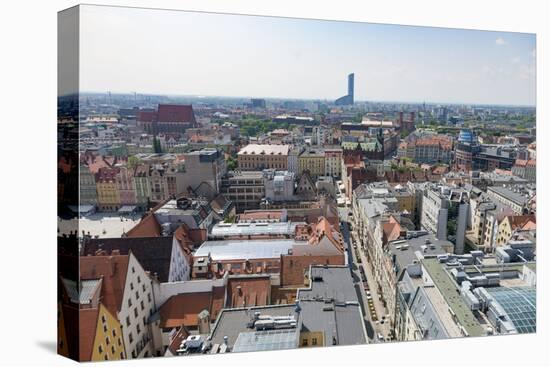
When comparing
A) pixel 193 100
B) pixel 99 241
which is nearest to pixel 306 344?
pixel 99 241

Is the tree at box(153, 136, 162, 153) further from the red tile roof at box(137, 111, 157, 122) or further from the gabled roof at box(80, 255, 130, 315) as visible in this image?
the gabled roof at box(80, 255, 130, 315)

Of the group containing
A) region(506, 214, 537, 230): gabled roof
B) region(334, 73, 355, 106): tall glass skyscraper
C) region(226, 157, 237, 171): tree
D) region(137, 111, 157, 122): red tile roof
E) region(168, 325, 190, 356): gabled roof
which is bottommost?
region(168, 325, 190, 356): gabled roof

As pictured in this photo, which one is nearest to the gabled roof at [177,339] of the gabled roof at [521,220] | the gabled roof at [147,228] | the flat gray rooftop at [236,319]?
the flat gray rooftop at [236,319]

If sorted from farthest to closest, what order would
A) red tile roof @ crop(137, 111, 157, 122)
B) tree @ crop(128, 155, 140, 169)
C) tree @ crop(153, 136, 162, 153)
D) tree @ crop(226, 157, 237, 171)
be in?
tree @ crop(226, 157, 237, 171) → tree @ crop(153, 136, 162, 153) → tree @ crop(128, 155, 140, 169) → red tile roof @ crop(137, 111, 157, 122)

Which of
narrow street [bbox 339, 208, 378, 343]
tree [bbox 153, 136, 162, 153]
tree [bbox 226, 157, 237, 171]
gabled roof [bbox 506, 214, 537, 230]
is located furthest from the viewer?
tree [bbox 226, 157, 237, 171]

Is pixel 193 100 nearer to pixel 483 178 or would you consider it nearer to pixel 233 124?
pixel 233 124

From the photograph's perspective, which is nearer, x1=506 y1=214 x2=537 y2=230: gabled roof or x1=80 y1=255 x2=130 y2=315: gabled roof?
x1=80 y1=255 x2=130 y2=315: gabled roof

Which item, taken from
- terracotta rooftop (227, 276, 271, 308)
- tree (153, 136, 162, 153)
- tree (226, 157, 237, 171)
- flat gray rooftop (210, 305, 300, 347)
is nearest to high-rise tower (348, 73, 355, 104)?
terracotta rooftop (227, 276, 271, 308)

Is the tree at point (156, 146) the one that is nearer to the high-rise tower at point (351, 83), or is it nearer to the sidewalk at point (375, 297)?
the high-rise tower at point (351, 83)

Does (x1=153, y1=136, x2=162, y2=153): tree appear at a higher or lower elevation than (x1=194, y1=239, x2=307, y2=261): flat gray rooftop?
higher
